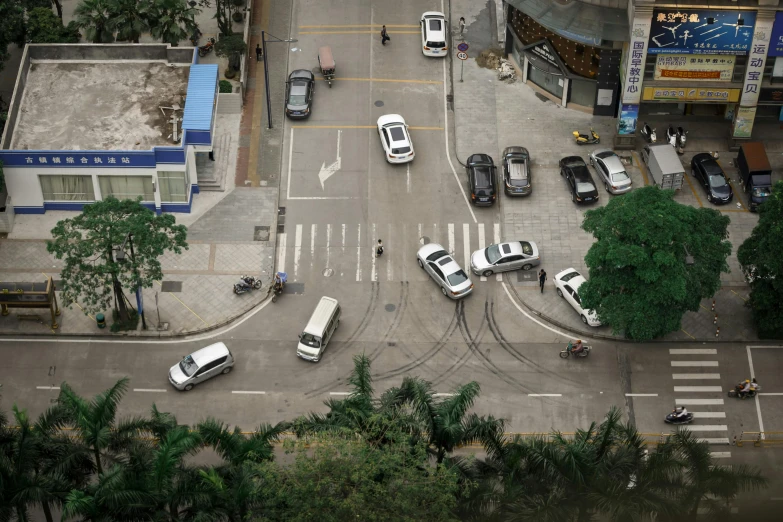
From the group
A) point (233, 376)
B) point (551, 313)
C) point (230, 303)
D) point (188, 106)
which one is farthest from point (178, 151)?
point (551, 313)

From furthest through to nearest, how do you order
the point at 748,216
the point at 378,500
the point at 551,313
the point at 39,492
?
the point at 748,216
the point at 551,313
the point at 39,492
the point at 378,500

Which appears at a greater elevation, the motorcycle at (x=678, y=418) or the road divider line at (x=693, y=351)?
the road divider line at (x=693, y=351)

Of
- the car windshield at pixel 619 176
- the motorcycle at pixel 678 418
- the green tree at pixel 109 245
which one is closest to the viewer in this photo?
the green tree at pixel 109 245

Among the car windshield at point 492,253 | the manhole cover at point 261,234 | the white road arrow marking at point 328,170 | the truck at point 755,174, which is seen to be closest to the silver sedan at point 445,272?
the car windshield at point 492,253

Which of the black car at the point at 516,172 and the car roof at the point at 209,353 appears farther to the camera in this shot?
the black car at the point at 516,172

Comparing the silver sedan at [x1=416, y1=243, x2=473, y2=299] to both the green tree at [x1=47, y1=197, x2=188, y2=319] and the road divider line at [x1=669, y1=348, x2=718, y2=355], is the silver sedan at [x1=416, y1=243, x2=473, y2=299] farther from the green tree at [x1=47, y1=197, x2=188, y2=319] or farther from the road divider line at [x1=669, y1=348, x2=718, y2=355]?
the green tree at [x1=47, y1=197, x2=188, y2=319]

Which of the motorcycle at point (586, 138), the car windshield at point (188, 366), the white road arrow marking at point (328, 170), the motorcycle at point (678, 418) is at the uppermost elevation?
the motorcycle at point (586, 138)

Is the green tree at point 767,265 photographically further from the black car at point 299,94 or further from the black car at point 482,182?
the black car at point 299,94

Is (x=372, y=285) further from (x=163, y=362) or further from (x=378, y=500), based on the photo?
(x=378, y=500)
